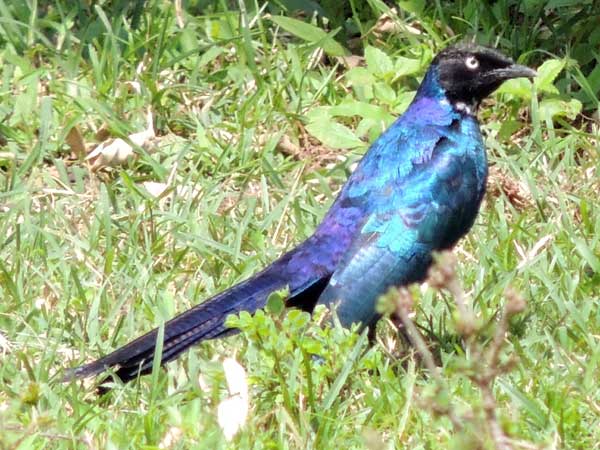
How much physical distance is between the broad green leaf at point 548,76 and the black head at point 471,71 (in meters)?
0.75

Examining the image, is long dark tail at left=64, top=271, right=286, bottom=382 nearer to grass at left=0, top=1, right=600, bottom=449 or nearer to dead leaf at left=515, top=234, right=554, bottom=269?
grass at left=0, top=1, right=600, bottom=449

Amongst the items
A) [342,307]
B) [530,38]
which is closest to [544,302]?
[342,307]

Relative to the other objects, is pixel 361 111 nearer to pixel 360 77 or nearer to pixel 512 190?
pixel 360 77

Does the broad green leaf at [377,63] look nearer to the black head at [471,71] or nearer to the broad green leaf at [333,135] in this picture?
the broad green leaf at [333,135]

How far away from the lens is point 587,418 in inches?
158

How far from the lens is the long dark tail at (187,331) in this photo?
4.18 metres

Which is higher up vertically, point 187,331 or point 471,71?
point 471,71

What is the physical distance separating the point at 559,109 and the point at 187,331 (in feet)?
7.75

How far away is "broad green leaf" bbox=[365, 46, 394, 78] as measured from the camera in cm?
618

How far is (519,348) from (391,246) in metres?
0.50

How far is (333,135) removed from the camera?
593 cm

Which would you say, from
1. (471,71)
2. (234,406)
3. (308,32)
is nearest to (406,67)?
(308,32)

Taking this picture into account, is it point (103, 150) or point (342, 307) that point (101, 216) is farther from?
point (342, 307)

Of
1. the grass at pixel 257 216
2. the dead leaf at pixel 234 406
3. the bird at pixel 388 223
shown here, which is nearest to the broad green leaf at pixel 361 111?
the grass at pixel 257 216
